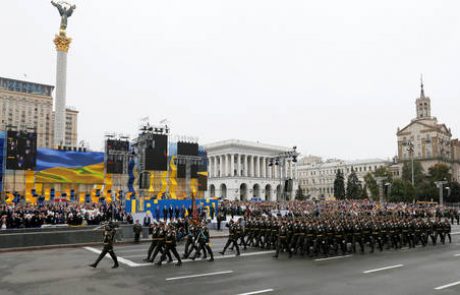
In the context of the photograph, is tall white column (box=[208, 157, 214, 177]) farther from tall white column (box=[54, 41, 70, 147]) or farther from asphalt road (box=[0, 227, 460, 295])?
asphalt road (box=[0, 227, 460, 295])

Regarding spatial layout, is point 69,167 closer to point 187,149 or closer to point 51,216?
point 187,149

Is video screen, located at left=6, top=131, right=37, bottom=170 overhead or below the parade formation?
overhead

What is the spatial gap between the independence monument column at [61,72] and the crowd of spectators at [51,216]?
23.1 m

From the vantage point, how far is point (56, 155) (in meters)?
42.4

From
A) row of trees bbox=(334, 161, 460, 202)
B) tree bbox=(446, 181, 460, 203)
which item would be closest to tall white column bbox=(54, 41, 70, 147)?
row of trees bbox=(334, 161, 460, 202)

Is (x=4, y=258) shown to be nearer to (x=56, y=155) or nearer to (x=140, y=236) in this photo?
(x=140, y=236)

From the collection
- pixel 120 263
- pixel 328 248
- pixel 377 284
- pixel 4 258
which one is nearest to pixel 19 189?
pixel 4 258

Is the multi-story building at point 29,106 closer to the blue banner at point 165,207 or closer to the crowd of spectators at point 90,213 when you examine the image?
the crowd of spectators at point 90,213

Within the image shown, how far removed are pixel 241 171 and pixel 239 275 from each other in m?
97.1

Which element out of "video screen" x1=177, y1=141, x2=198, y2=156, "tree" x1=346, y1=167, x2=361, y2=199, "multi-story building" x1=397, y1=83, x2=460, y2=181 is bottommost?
"tree" x1=346, y1=167, x2=361, y2=199

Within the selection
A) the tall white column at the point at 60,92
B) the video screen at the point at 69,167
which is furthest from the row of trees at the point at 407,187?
the tall white column at the point at 60,92

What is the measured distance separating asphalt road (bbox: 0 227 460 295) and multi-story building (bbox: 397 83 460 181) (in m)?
95.9

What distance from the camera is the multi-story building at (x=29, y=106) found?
119875 millimetres

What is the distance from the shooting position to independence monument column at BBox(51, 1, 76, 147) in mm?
53000
